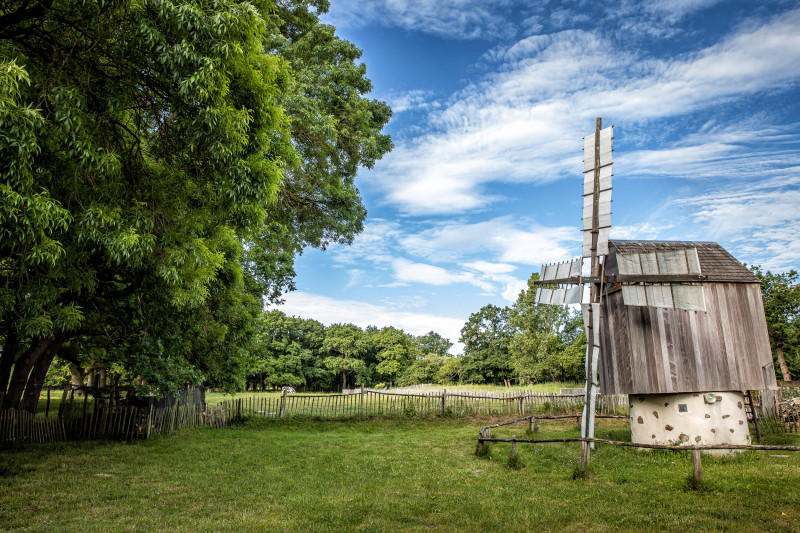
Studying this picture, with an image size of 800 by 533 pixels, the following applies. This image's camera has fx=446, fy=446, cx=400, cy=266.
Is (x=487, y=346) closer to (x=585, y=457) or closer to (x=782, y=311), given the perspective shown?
(x=782, y=311)

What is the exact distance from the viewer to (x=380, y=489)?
8.17 meters

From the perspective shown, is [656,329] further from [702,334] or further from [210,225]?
[210,225]

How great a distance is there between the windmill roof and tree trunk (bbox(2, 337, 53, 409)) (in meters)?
15.8

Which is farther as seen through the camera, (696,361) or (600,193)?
(696,361)

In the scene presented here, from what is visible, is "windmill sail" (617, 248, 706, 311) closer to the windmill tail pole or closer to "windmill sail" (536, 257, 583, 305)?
the windmill tail pole

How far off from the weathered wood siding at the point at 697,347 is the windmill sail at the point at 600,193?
258 cm

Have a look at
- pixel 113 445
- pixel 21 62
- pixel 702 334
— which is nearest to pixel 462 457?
pixel 702 334

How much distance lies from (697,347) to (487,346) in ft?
163

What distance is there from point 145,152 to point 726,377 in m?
13.9

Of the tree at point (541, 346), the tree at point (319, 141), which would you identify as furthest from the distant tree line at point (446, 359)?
the tree at point (319, 141)

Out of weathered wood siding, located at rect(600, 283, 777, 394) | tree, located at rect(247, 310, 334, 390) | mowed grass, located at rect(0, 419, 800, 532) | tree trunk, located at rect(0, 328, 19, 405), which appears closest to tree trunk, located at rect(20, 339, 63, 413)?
tree trunk, located at rect(0, 328, 19, 405)

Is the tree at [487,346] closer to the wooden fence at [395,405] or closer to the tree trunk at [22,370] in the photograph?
the wooden fence at [395,405]

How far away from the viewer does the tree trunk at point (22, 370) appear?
456 inches

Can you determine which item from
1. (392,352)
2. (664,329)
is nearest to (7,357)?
(664,329)
